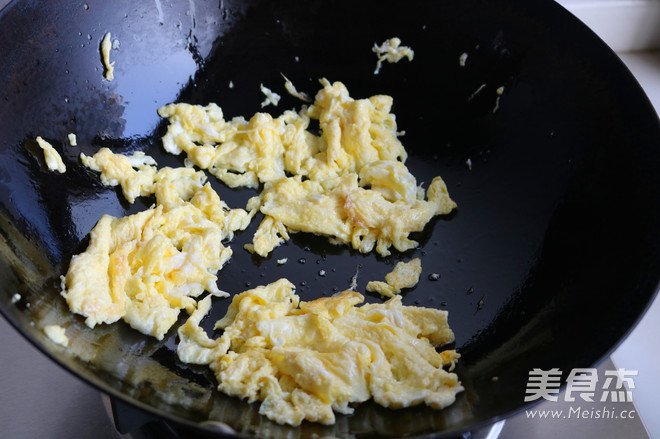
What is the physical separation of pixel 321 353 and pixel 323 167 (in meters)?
0.75

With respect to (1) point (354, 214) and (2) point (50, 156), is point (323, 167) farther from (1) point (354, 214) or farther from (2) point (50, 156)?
(2) point (50, 156)

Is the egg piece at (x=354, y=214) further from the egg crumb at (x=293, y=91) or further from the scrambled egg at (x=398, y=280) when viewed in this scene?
the egg crumb at (x=293, y=91)

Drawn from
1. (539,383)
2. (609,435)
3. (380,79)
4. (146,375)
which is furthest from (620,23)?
(146,375)

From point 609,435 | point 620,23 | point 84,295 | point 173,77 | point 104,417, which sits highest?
point 173,77

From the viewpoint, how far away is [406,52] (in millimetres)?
2295

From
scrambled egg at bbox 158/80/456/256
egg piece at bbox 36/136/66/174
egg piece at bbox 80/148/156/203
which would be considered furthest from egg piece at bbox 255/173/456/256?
egg piece at bbox 36/136/66/174

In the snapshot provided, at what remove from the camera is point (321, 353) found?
1.59m

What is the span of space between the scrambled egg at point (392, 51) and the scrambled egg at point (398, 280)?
31.3 inches

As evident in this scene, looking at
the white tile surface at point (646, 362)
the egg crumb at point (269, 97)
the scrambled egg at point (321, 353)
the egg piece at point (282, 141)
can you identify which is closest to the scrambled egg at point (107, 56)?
the egg piece at point (282, 141)

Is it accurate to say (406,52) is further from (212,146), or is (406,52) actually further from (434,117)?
(212,146)

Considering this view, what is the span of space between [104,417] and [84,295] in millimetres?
396

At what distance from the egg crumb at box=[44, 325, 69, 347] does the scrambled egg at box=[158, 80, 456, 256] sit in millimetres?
624

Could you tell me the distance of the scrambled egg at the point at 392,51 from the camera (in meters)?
2.30

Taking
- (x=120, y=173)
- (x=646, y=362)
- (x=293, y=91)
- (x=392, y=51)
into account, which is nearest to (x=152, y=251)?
(x=120, y=173)
